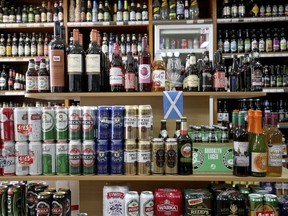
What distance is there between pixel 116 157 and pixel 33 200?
19.1 inches

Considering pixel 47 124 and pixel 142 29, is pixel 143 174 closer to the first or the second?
pixel 47 124

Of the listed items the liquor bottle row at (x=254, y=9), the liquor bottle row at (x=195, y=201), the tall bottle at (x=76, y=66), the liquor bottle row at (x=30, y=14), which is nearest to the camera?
the liquor bottle row at (x=195, y=201)

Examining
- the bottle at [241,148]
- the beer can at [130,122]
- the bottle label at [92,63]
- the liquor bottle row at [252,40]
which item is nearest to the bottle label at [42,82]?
the bottle label at [92,63]

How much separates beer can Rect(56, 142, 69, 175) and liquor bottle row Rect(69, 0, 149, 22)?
277 cm

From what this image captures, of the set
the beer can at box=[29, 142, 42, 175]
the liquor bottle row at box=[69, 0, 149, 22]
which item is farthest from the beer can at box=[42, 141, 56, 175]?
the liquor bottle row at box=[69, 0, 149, 22]

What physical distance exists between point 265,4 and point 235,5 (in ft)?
1.43

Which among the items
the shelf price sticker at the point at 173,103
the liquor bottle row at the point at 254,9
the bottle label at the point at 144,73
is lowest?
the shelf price sticker at the point at 173,103

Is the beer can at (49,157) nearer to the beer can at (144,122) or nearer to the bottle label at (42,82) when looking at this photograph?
the bottle label at (42,82)

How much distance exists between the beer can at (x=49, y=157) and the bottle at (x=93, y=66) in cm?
35

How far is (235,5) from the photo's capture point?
4.07 metres

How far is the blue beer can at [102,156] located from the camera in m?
1.60

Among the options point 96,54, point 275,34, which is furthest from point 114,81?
point 275,34

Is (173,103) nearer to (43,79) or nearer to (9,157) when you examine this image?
(43,79)

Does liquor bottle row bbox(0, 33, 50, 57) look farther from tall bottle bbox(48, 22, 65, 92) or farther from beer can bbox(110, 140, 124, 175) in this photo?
beer can bbox(110, 140, 124, 175)
